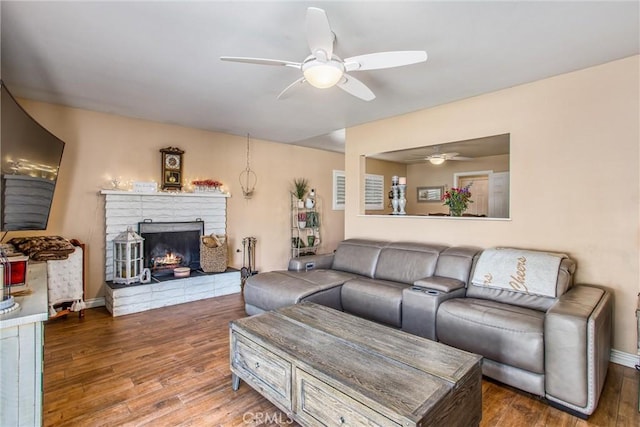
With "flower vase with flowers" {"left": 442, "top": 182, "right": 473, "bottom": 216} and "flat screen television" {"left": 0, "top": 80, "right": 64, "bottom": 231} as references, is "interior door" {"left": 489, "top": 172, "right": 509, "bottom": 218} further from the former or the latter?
"flat screen television" {"left": 0, "top": 80, "right": 64, "bottom": 231}

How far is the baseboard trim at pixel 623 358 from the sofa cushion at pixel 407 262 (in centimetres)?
151

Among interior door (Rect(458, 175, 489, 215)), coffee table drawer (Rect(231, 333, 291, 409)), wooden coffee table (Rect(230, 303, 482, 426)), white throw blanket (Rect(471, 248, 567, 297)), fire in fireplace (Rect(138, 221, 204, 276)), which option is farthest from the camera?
interior door (Rect(458, 175, 489, 215))

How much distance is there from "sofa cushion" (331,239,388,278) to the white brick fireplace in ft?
5.33

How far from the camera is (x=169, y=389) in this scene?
7.15 ft

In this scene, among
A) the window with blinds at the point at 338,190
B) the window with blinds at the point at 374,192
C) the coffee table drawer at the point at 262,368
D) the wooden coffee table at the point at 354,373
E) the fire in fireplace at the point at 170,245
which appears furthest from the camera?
the window with blinds at the point at 374,192

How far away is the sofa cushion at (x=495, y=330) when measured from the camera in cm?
203

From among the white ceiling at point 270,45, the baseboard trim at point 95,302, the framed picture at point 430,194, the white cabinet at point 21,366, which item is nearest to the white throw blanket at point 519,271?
the white ceiling at point 270,45

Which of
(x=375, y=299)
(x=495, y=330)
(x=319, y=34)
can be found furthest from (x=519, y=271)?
(x=319, y=34)

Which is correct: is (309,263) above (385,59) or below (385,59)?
below

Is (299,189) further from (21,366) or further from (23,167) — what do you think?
(21,366)

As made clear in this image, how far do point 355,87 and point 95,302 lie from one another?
13.1 feet

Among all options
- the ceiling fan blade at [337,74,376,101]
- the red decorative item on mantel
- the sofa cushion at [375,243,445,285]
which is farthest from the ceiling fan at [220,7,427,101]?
the red decorative item on mantel

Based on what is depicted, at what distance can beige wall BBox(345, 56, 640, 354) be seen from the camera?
8.30ft

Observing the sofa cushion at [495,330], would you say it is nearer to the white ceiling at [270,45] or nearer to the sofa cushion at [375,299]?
the sofa cushion at [375,299]
